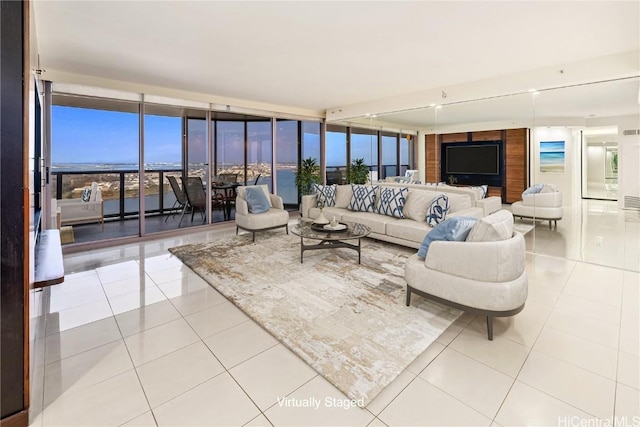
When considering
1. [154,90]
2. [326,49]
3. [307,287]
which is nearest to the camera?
[307,287]

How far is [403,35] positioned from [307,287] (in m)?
2.83

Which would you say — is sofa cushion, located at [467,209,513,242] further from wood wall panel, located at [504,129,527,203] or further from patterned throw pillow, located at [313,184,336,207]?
patterned throw pillow, located at [313,184,336,207]

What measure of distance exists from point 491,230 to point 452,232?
0.29 meters

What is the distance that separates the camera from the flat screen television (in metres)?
5.16

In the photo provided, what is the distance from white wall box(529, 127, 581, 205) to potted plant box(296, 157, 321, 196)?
181 inches

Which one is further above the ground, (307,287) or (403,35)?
(403,35)

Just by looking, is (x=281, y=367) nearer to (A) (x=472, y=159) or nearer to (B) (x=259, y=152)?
(A) (x=472, y=159)

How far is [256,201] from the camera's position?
17.7 ft

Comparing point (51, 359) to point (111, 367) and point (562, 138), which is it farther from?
point (562, 138)

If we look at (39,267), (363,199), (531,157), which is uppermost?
Result: (531,157)

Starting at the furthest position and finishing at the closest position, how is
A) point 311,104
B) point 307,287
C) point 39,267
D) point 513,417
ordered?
point 311,104
point 307,287
point 39,267
point 513,417

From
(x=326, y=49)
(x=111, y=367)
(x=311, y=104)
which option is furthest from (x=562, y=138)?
(x=111, y=367)

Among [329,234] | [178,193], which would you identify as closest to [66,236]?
[178,193]

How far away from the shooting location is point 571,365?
200cm
